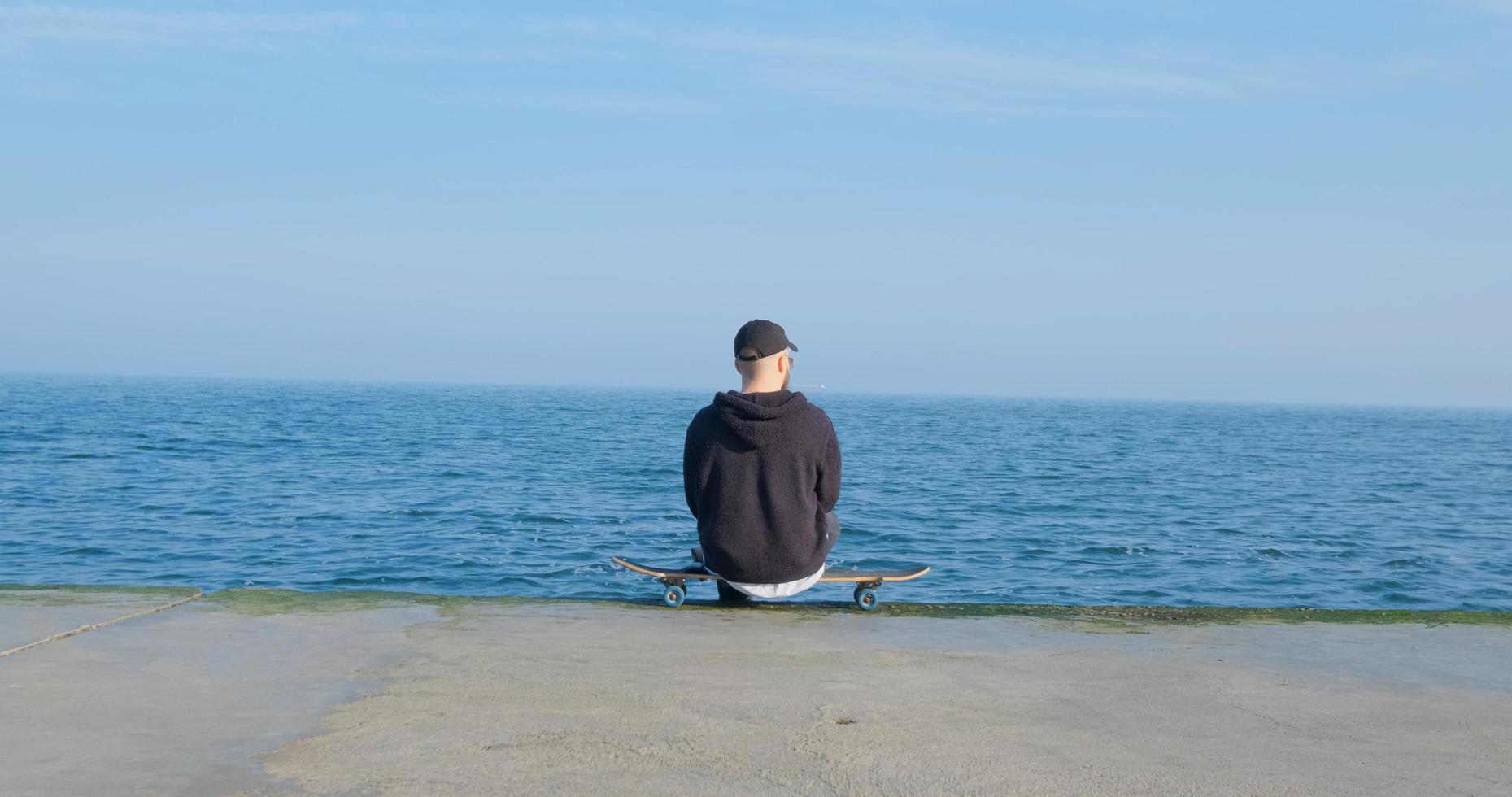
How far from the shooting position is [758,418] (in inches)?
246

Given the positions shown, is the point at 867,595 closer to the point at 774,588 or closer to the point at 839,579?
the point at 839,579

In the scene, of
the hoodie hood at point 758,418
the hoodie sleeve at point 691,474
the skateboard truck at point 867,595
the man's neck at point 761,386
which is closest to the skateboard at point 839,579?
the skateboard truck at point 867,595

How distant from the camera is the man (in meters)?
6.24

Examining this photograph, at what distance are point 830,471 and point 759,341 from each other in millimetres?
754

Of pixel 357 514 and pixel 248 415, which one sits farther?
pixel 248 415

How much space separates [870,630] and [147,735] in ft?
10.5

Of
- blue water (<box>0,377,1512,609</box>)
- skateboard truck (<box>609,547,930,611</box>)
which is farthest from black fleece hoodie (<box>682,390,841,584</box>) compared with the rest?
blue water (<box>0,377,1512,609</box>)

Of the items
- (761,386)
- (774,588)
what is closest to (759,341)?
(761,386)

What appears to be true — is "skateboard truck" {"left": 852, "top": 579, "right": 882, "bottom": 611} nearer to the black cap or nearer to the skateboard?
the skateboard

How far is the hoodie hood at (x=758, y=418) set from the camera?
20.4 ft

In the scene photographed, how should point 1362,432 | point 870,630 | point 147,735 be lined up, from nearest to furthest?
1. point 147,735
2. point 870,630
3. point 1362,432

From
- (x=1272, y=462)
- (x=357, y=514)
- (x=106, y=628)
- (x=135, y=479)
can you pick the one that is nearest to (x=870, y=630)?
(x=106, y=628)

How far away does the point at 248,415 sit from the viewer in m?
62.7

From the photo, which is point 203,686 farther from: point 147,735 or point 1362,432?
point 1362,432
